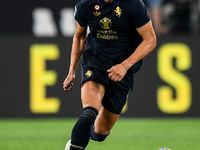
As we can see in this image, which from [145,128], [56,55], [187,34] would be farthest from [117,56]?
[187,34]

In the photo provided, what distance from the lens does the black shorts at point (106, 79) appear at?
17.2ft

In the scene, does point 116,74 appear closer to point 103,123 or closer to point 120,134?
point 103,123

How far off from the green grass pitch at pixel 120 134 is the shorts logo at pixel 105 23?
198cm

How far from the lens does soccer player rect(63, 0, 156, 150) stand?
15.8 ft

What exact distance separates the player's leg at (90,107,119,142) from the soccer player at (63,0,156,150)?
1cm

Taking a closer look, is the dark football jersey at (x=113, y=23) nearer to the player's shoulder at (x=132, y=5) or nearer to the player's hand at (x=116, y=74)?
the player's shoulder at (x=132, y=5)

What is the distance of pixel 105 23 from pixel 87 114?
3.18ft

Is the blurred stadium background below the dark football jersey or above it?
below

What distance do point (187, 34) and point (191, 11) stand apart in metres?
0.49

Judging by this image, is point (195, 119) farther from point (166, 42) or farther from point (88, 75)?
point (88, 75)

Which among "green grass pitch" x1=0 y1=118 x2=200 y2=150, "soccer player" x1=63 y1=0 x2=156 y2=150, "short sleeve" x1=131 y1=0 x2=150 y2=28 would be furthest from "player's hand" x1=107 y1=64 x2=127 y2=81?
"green grass pitch" x1=0 y1=118 x2=200 y2=150

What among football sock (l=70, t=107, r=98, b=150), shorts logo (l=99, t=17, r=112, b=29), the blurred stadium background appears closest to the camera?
football sock (l=70, t=107, r=98, b=150)

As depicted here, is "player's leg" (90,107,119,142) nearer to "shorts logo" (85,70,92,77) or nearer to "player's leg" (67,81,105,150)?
"player's leg" (67,81,105,150)

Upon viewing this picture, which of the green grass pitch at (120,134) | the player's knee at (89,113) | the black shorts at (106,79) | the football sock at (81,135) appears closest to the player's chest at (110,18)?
the black shorts at (106,79)
